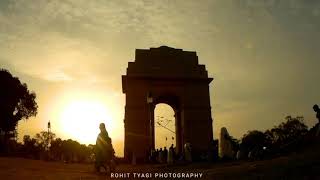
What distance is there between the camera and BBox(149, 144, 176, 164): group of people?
29067mm

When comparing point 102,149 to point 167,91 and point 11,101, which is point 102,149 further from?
point 11,101

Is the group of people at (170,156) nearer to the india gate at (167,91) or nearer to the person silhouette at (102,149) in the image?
the india gate at (167,91)

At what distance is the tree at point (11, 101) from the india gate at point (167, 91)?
47.9ft

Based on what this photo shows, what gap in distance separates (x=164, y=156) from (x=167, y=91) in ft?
30.1

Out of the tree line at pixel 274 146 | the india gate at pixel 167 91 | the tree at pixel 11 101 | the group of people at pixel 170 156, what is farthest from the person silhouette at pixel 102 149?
the tree at pixel 11 101

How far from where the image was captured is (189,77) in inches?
1508

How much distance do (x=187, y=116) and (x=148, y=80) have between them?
15.3 ft

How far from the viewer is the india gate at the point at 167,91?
1485 inches

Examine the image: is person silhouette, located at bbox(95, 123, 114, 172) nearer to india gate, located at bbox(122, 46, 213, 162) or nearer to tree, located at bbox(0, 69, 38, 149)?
india gate, located at bbox(122, 46, 213, 162)

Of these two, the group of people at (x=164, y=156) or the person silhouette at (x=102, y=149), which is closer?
the person silhouette at (x=102, y=149)

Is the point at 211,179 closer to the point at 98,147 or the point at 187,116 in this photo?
the point at 98,147

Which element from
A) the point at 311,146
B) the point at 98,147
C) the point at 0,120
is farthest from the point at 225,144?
the point at 0,120

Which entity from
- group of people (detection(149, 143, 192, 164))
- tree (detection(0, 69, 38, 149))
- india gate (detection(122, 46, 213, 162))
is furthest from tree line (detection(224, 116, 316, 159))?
tree (detection(0, 69, 38, 149))

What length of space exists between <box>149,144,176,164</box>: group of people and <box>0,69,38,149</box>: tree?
18408 mm
